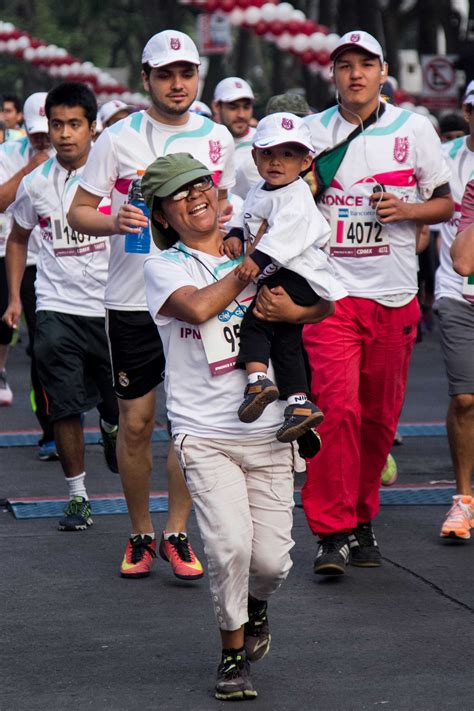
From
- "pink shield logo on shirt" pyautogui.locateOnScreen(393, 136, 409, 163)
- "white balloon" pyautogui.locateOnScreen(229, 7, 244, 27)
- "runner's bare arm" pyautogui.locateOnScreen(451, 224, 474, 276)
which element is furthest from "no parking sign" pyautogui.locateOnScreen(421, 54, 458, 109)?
"runner's bare arm" pyautogui.locateOnScreen(451, 224, 474, 276)

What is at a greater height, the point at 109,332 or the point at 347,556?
the point at 109,332

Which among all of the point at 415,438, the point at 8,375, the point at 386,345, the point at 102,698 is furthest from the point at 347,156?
the point at 8,375

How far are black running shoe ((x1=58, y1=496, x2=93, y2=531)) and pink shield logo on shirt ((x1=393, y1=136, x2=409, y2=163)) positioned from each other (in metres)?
2.44

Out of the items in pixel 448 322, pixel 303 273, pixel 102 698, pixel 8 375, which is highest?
pixel 303 273

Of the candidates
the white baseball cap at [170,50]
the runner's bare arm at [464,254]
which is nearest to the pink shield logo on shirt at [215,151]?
the white baseball cap at [170,50]

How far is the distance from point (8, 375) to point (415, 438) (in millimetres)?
4743

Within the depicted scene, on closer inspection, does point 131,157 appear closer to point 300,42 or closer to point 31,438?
point 31,438

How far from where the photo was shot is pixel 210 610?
21.3 feet

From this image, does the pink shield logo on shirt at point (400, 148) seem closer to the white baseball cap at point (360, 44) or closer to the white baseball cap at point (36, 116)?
the white baseball cap at point (360, 44)

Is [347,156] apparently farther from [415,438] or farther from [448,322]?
[415,438]

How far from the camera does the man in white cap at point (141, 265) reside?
22.8 ft

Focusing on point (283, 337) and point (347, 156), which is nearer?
point (283, 337)

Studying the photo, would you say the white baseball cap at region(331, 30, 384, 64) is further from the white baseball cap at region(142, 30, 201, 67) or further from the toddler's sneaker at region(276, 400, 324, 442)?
the toddler's sneaker at region(276, 400, 324, 442)

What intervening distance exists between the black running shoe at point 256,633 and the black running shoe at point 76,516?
8.78ft
